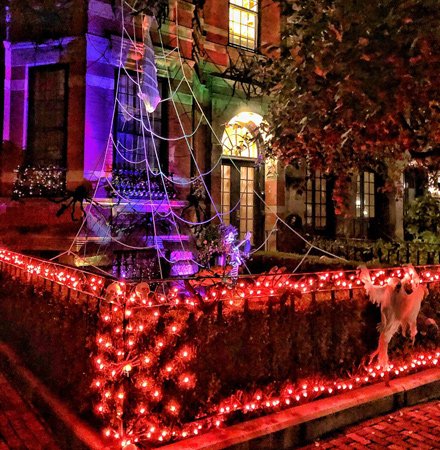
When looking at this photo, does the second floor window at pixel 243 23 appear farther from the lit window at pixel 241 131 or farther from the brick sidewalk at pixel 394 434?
the brick sidewalk at pixel 394 434

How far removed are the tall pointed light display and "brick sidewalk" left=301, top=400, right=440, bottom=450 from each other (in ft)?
21.5

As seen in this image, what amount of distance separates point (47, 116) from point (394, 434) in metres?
9.12

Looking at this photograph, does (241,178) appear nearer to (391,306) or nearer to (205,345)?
(391,306)

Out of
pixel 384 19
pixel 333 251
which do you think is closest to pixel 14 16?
pixel 384 19

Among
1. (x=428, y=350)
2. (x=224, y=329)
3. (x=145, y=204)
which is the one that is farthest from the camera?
(x=145, y=204)

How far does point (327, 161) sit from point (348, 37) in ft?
8.04

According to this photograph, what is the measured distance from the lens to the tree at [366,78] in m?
5.63

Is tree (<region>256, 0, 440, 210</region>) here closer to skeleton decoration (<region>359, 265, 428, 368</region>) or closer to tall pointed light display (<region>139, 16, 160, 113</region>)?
skeleton decoration (<region>359, 265, 428, 368</region>)

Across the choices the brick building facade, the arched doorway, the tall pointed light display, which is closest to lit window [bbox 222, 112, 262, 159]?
the arched doorway

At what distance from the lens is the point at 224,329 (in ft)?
15.9

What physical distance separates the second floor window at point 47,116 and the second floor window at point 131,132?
1152 millimetres

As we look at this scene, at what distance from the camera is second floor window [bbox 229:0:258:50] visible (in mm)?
13727

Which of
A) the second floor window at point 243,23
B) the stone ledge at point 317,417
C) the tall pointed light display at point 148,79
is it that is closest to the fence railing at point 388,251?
the stone ledge at point 317,417

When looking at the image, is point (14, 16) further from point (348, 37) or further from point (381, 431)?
point (381, 431)
